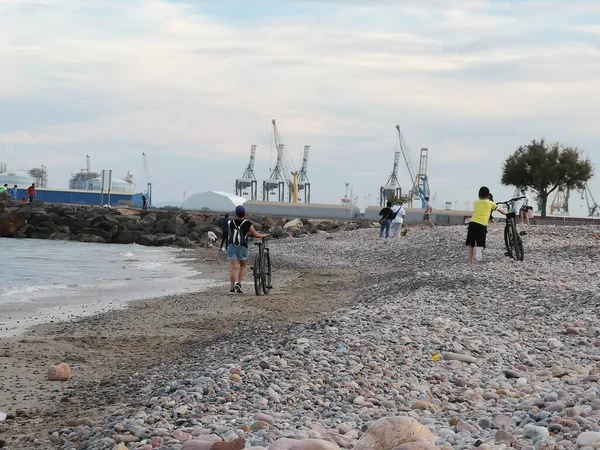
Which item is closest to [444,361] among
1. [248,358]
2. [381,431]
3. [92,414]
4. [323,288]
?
[248,358]

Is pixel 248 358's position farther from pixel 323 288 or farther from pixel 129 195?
pixel 129 195

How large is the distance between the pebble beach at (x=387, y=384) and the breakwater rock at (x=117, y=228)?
3434 centimetres

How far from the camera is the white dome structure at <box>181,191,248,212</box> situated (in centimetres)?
14200

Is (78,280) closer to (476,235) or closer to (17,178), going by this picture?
(476,235)

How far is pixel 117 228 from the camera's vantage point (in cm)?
5062

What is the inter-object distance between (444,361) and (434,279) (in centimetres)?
798

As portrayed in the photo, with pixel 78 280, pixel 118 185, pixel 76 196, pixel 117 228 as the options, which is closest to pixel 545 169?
pixel 117 228

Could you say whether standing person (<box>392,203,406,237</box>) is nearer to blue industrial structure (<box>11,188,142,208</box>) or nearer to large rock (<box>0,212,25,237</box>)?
large rock (<box>0,212,25,237</box>)

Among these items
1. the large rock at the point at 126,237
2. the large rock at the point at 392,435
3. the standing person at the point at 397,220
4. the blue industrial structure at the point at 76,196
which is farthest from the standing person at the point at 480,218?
the blue industrial structure at the point at 76,196

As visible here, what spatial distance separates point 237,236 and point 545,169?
5490 cm

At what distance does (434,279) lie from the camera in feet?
53.2

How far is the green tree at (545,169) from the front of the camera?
223 feet

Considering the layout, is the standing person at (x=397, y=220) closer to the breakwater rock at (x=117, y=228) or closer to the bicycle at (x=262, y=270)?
the breakwater rock at (x=117, y=228)

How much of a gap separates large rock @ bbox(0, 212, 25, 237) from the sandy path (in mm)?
36690
